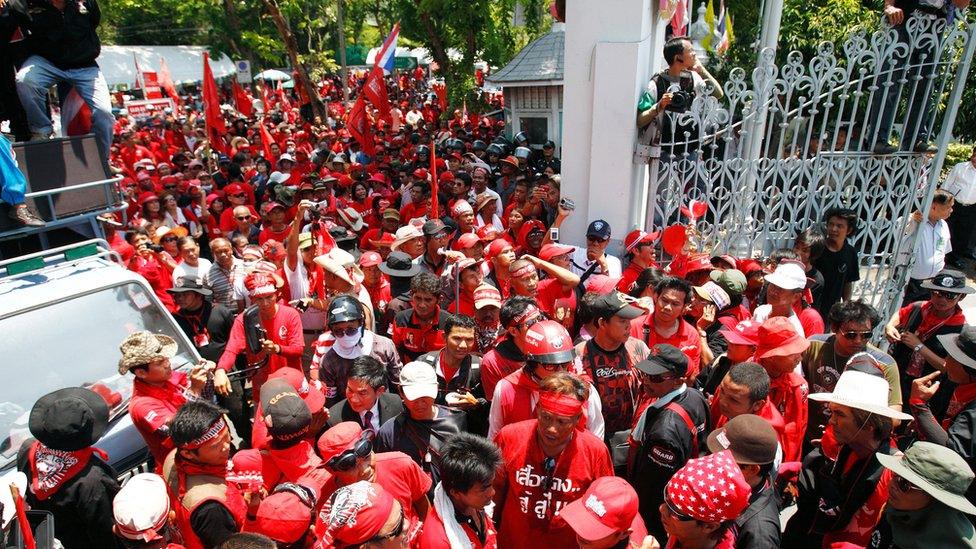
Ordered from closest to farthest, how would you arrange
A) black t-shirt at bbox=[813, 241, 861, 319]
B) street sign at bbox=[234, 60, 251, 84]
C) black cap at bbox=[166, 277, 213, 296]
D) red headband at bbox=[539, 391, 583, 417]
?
red headband at bbox=[539, 391, 583, 417]
black cap at bbox=[166, 277, 213, 296]
black t-shirt at bbox=[813, 241, 861, 319]
street sign at bbox=[234, 60, 251, 84]

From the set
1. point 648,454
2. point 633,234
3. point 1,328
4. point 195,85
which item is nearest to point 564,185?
point 633,234

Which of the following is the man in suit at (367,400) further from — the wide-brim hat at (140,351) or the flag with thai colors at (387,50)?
the flag with thai colors at (387,50)

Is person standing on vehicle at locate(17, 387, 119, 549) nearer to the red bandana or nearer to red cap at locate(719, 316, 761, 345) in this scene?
the red bandana

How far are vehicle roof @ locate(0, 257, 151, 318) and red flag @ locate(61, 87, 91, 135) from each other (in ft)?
7.39

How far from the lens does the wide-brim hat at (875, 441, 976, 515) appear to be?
7.72 ft

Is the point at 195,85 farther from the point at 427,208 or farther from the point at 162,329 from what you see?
the point at 162,329

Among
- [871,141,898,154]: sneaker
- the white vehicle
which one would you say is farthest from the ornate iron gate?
the white vehicle

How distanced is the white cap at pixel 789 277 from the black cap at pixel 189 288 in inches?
195

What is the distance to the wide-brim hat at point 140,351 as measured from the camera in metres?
3.47

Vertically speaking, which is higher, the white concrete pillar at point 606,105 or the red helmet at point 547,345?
the white concrete pillar at point 606,105

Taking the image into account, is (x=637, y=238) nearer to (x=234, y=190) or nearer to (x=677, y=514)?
(x=677, y=514)

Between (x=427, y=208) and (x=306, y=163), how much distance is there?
15.5 feet

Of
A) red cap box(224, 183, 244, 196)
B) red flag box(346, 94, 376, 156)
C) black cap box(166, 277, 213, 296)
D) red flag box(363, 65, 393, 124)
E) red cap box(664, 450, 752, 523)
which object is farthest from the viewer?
red flag box(363, 65, 393, 124)

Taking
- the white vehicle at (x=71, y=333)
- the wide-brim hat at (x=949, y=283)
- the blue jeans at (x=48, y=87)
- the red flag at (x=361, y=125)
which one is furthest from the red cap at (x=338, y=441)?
the red flag at (x=361, y=125)
